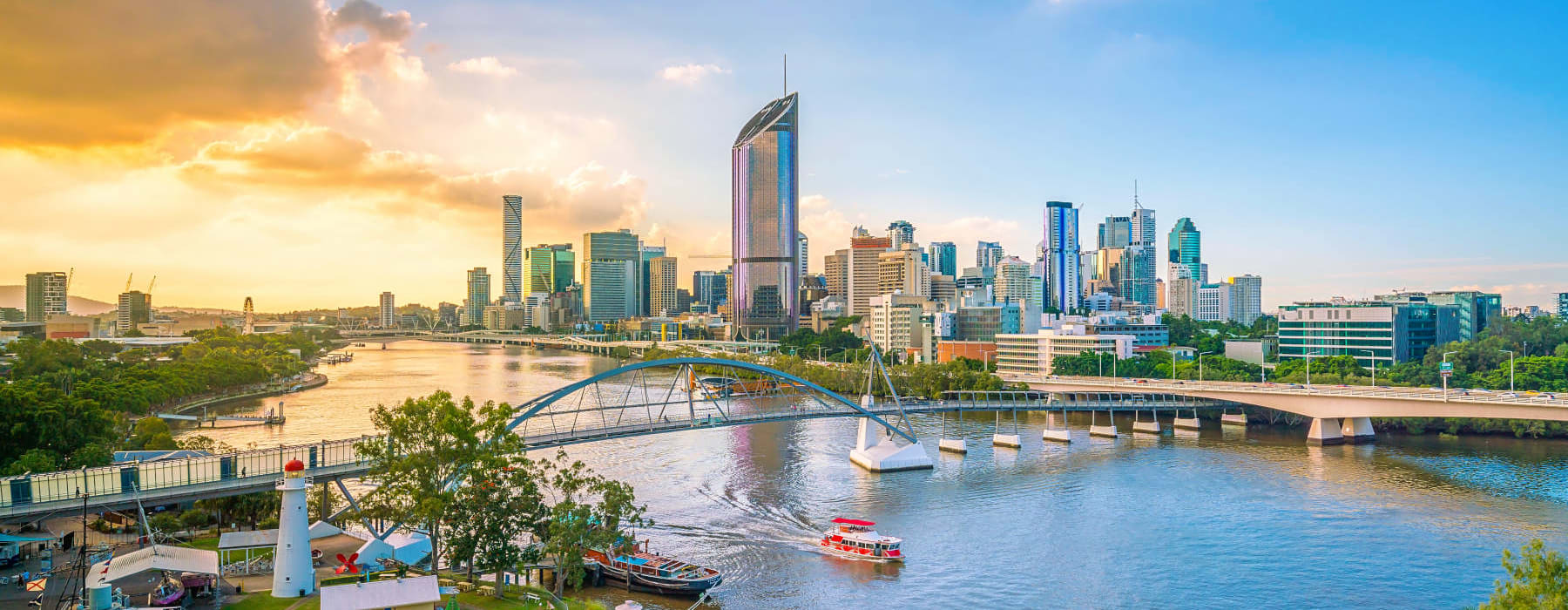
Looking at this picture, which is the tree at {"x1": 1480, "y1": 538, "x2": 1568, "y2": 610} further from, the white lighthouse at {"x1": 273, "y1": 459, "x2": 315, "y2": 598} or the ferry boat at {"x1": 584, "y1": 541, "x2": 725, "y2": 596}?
the white lighthouse at {"x1": 273, "y1": 459, "x2": 315, "y2": 598}

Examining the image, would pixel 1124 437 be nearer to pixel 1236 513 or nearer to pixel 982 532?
pixel 1236 513

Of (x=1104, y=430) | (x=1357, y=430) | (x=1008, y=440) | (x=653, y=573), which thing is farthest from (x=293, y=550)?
(x=1357, y=430)

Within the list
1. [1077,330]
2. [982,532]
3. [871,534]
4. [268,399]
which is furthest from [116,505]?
[1077,330]

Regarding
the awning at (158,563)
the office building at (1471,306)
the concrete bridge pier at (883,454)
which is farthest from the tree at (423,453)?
the office building at (1471,306)

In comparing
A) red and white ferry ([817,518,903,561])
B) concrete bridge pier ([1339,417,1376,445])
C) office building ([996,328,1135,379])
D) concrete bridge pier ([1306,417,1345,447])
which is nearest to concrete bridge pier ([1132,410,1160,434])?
concrete bridge pier ([1306,417,1345,447])

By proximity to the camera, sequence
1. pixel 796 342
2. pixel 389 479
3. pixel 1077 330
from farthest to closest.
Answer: pixel 796 342 < pixel 1077 330 < pixel 389 479

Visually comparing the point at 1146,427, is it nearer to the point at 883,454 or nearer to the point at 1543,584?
the point at 883,454
